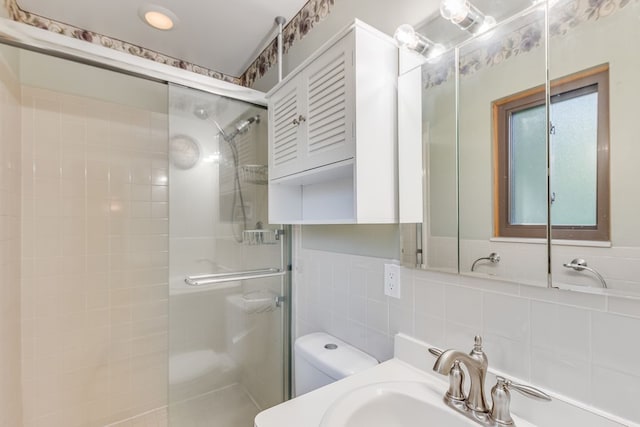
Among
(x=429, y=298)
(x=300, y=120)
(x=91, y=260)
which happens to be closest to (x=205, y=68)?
(x=300, y=120)

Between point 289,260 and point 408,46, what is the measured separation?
1232mm

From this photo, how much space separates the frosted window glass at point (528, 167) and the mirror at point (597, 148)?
26mm

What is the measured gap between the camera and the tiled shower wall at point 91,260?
5.35 feet

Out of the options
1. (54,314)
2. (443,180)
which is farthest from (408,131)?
(54,314)

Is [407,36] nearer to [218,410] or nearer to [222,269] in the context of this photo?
[222,269]

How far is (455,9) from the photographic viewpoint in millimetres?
830

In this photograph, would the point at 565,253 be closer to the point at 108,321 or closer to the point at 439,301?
the point at 439,301

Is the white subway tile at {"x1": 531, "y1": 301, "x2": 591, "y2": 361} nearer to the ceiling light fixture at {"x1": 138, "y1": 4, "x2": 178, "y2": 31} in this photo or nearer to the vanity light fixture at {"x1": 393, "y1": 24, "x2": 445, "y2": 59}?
the vanity light fixture at {"x1": 393, "y1": 24, "x2": 445, "y2": 59}

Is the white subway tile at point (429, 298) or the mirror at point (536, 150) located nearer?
the mirror at point (536, 150)

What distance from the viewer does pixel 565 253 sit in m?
0.68

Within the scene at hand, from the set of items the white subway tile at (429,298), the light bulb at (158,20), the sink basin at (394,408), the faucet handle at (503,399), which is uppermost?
the light bulb at (158,20)

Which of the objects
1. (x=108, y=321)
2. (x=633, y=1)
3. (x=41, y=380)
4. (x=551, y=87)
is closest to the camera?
(x=633, y=1)

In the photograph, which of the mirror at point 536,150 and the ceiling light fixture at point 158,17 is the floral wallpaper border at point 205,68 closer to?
the ceiling light fixture at point 158,17

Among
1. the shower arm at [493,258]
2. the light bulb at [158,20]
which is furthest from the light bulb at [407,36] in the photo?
the light bulb at [158,20]
